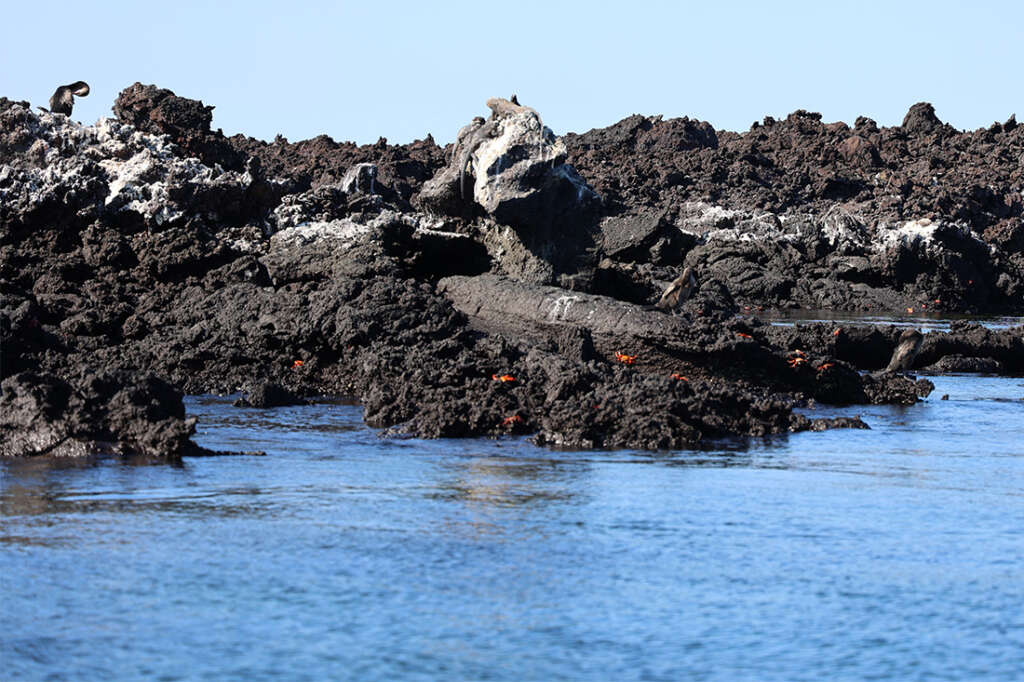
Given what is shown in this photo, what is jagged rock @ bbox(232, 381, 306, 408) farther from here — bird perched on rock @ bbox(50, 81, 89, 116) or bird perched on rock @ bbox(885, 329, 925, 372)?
bird perched on rock @ bbox(885, 329, 925, 372)

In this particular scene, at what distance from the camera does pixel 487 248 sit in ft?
65.5

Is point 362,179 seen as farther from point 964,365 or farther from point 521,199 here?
point 964,365

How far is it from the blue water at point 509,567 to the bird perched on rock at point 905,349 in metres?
8.81

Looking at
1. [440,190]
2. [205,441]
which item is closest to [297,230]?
[440,190]

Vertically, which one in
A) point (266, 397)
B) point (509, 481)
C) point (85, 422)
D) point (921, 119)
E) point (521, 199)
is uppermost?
point (921, 119)

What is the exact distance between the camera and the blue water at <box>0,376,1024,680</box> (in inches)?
243

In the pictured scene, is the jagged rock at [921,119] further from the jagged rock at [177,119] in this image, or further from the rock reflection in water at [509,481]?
the rock reflection in water at [509,481]

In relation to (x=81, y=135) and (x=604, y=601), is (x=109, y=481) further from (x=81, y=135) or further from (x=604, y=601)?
(x=81, y=135)

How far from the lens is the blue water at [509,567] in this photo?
20.3 feet

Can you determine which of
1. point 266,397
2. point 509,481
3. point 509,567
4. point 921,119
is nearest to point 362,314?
point 266,397

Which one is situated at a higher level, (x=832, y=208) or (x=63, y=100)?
(x=832, y=208)

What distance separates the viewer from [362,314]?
52.6 feet

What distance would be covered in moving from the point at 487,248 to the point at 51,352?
21.4ft

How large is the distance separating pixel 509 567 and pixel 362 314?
28.3 feet
